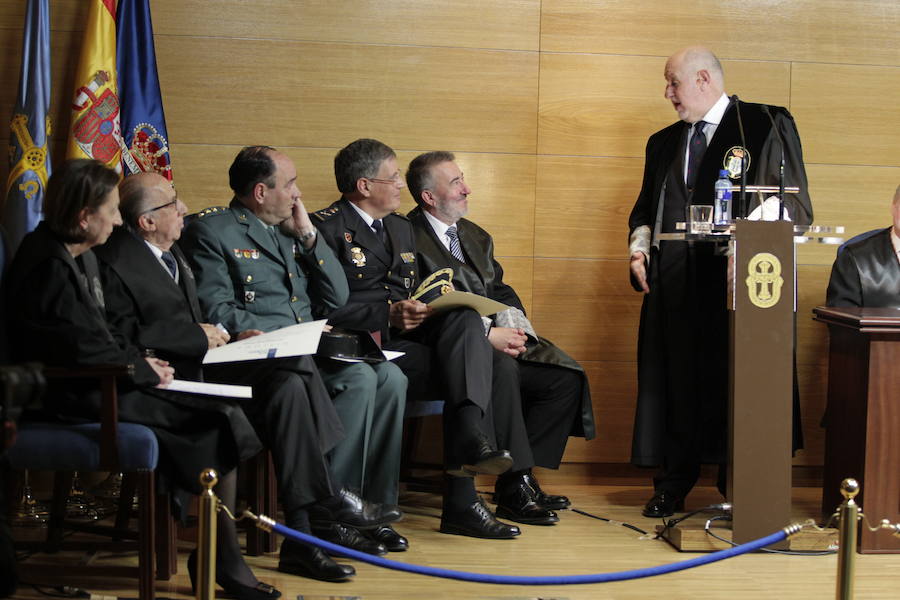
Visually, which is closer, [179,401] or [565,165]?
[179,401]

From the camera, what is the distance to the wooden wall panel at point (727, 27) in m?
4.88

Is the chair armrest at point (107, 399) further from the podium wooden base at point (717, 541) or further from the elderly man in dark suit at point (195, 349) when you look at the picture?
the podium wooden base at point (717, 541)

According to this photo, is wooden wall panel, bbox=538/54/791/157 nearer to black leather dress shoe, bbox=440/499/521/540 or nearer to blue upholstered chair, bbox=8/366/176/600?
black leather dress shoe, bbox=440/499/521/540

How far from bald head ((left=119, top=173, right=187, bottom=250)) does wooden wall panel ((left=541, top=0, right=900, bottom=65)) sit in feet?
6.83

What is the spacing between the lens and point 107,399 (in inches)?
112

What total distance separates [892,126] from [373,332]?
2643 millimetres

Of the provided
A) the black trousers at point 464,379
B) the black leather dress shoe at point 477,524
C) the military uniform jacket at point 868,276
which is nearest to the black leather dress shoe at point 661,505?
the black trousers at point 464,379

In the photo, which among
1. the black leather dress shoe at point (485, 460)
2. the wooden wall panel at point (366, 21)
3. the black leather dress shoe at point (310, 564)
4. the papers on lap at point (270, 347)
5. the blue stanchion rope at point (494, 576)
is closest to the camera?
the blue stanchion rope at point (494, 576)

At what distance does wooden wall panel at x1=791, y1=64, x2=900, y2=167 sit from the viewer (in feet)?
16.3

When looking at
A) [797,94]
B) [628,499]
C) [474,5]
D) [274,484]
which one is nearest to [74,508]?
[274,484]

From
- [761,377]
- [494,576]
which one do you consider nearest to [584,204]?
[761,377]

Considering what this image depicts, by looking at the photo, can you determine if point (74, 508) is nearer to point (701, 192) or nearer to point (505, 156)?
point (505, 156)

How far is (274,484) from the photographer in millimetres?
3855

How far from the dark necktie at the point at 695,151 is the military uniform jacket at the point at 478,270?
853mm
